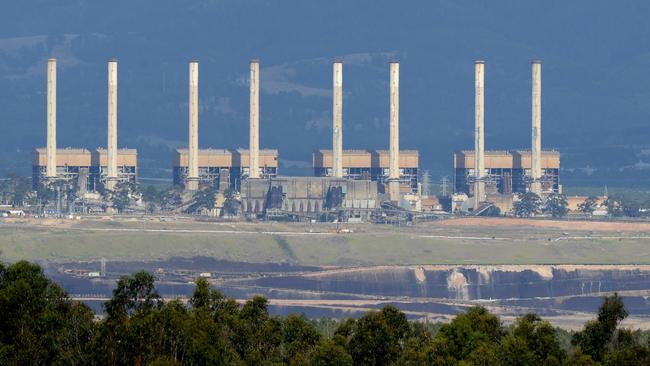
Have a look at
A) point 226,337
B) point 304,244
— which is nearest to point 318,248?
point 304,244

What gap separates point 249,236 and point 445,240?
17567 mm

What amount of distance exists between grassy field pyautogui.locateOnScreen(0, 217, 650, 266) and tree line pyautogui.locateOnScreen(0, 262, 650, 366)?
102633 mm

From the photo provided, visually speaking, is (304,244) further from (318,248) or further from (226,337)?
(226,337)

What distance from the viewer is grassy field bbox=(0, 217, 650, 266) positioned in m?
176

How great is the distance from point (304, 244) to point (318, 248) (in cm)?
138

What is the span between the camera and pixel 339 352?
6272 centimetres

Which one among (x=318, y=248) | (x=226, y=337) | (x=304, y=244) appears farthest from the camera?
(x=304, y=244)

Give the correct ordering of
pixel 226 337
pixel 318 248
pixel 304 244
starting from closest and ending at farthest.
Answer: pixel 226 337
pixel 318 248
pixel 304 244

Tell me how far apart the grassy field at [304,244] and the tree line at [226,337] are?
102633mm

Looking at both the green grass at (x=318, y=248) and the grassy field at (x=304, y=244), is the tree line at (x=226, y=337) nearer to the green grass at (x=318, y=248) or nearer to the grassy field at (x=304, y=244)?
the grassy field at (x=304, y=244)

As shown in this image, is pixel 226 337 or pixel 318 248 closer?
pixel 226 337

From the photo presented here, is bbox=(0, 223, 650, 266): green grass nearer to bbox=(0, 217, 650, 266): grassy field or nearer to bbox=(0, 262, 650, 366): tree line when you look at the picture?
bbox=(0, 217, 650, 266): grassy field

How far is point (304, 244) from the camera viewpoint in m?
185

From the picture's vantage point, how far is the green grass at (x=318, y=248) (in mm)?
175375
